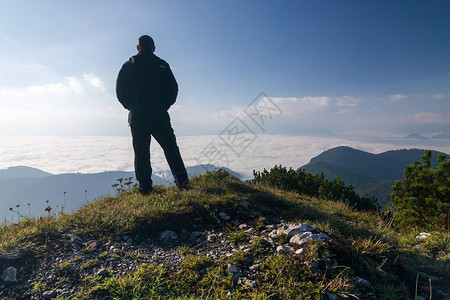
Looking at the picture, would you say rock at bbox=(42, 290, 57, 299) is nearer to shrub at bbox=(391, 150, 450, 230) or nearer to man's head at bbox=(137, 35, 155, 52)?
man's head at bbox=(137, 35, 155, 52)

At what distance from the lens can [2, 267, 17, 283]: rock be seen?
108 inches

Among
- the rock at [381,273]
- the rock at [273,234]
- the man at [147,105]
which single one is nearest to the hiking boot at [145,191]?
the man at [147,105]

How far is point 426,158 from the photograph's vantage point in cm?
710

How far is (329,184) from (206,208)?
837 cm

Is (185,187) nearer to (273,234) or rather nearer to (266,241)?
(273,234)

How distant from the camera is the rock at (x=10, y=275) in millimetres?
2744

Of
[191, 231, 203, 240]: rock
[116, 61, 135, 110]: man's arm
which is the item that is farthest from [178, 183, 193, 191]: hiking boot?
[116, 61, 135, 110]: man's arm

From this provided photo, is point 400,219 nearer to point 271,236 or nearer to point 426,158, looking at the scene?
point 426,158

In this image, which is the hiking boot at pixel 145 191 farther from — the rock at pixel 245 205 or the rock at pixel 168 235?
the rock at pixel 245 205

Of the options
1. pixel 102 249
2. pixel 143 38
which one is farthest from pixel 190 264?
pixel 143 38

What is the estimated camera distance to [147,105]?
6.41 m

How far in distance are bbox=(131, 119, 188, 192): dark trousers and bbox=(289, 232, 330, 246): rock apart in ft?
12.8

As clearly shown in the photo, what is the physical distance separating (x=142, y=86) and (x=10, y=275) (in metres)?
4.88

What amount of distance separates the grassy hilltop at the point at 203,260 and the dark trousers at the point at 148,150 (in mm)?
1864
